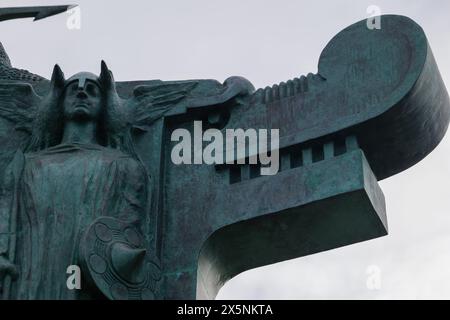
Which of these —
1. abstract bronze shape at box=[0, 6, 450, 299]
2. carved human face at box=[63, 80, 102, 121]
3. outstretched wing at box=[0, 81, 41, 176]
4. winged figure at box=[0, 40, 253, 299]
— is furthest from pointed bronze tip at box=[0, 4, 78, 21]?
carved human face at box=[63, 80, 102, 121]

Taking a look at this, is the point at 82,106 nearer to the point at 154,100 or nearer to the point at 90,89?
the point at 90,89

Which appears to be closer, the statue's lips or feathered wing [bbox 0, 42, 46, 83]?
the statue's lips

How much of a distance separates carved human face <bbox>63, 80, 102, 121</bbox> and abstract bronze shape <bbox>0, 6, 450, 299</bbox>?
0.5 inches

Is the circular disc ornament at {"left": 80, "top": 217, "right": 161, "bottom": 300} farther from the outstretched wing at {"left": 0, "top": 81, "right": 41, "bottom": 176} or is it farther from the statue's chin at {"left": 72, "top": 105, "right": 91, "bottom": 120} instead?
the outstretched wing at {"left": 0, "top": 81, "right": 41, "bottom": 176}

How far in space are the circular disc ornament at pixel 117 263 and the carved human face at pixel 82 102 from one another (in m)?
1.44

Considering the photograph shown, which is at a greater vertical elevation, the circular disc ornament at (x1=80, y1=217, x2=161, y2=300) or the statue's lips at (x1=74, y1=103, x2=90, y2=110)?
the statue's lips at (x1=74, y1=103, x2=90, y2=110)

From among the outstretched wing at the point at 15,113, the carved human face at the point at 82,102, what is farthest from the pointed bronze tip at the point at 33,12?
the carved human face at the point at 82,102

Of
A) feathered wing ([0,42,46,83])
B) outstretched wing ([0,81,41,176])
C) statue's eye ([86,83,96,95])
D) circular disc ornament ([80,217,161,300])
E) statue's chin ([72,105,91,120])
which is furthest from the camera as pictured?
feathered wing ([0,42,46,83])

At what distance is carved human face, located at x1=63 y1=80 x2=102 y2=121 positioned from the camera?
38.8 feet

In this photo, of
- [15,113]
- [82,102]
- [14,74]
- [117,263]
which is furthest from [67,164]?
[14,74]

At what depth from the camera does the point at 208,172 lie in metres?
11.6

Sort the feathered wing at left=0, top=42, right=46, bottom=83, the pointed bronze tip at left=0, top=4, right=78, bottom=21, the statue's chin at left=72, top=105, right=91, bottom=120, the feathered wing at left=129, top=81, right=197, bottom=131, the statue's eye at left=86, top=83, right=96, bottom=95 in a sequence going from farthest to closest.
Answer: the pointed bronze tip at left=0, top=4, right=78, bottom=21
the feathered wing at left=0, top=42, right=46, bottom=83
the feathered wing at left=129, top=81, right=197, bottom=131
the statue's eye at left=86, top=83, right=96, bottom=95
the statue's chin at left=72, top=105, right=91, bottom=120
